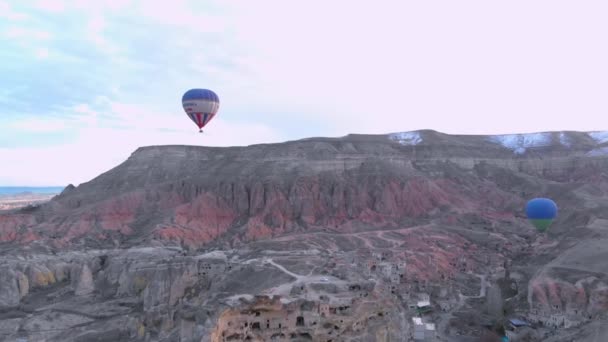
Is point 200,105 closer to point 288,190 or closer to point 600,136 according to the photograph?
point 288,190

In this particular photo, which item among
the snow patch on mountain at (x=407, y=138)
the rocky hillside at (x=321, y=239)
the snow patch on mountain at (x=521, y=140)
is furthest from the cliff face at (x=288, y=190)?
the snow patch on mountain at (x=521, y=140)

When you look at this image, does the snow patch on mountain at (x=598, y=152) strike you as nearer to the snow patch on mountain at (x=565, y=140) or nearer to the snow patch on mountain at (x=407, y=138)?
the snow patch on mountain at (x=565, y=140)

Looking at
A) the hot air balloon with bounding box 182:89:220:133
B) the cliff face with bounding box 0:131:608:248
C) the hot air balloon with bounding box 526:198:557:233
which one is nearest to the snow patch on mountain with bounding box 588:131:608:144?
the cliff face with bounding box 0:131:608:248

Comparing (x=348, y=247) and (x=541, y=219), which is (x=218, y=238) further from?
(x=541, y=219)

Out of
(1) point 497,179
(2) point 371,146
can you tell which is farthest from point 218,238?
(1) point 497,179

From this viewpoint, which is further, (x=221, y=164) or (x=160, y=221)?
(x=221, y=164)
